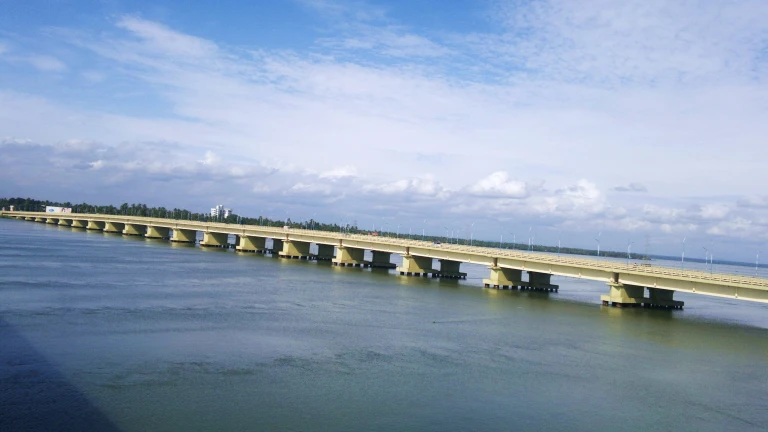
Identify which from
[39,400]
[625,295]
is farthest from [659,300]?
[39,400]

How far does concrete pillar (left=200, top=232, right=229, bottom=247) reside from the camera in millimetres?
138625

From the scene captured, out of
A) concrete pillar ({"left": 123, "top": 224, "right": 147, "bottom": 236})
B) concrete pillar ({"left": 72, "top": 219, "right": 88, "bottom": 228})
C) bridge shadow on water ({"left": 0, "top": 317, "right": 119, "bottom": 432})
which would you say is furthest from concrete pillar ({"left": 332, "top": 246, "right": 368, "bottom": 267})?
concrete pillar ({"left": 72, "top": 219, "right": 88, "bottom": 228})

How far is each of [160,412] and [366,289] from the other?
154ft

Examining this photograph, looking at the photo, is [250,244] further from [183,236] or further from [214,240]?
[183,236]

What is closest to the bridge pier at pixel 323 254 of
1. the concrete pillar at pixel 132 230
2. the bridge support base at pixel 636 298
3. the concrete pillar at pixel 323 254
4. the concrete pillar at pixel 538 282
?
the concrete pillar at pixel 323 254

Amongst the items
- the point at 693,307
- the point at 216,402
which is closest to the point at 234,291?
the point at 216,402

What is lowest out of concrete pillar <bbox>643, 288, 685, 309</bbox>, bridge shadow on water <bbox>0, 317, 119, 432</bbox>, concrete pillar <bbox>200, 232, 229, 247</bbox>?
bridge shadow on water <bbox>0, 317, 119, 432</bbox>

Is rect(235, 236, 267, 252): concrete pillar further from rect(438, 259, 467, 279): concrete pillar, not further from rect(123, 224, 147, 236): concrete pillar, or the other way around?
rect(123, 224, 147, 236): concrete pillar

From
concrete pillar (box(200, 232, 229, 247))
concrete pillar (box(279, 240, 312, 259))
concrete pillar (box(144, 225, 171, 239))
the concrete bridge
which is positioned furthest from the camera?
concrete pillar (box(144, 225, 171, 239))

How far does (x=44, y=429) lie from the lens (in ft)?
65.9

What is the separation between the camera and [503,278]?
80.9 metres

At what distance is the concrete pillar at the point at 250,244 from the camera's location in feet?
417

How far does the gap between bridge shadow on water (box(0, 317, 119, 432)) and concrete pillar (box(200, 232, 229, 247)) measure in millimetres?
112155

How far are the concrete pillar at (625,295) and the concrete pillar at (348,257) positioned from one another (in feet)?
161
